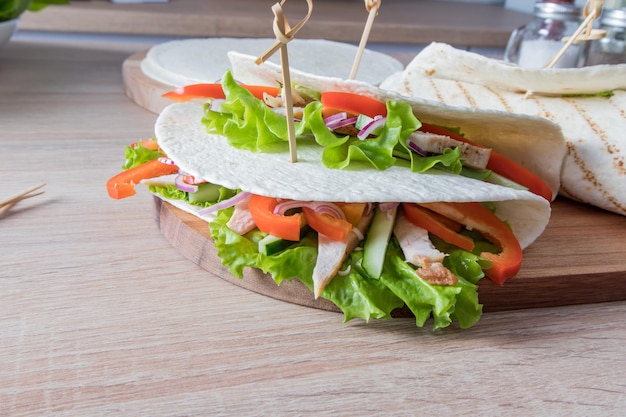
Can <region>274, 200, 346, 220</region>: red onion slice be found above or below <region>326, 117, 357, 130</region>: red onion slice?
below

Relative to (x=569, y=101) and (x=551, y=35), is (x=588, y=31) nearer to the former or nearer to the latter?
(x=569, y=101)

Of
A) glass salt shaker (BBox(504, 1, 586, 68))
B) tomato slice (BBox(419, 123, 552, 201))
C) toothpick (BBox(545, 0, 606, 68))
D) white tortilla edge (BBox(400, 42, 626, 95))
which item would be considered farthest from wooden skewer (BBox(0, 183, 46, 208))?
glass salt shaker (BBox(504, 1, 586, 68))

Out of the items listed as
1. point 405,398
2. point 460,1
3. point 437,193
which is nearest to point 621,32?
point 437,193

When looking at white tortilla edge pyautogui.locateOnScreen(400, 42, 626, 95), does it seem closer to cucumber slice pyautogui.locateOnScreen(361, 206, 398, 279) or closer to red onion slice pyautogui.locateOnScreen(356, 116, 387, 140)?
red onion slice pyautogui.locateOnScreen(356, 116, 387, 140)

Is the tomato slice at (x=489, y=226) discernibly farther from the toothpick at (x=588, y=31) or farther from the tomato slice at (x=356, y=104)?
the toothpick at (x=588, y=31)

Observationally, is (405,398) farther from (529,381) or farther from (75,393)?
(75,393)

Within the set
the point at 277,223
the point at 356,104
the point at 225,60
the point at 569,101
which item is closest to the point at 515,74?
the point at 569,101
